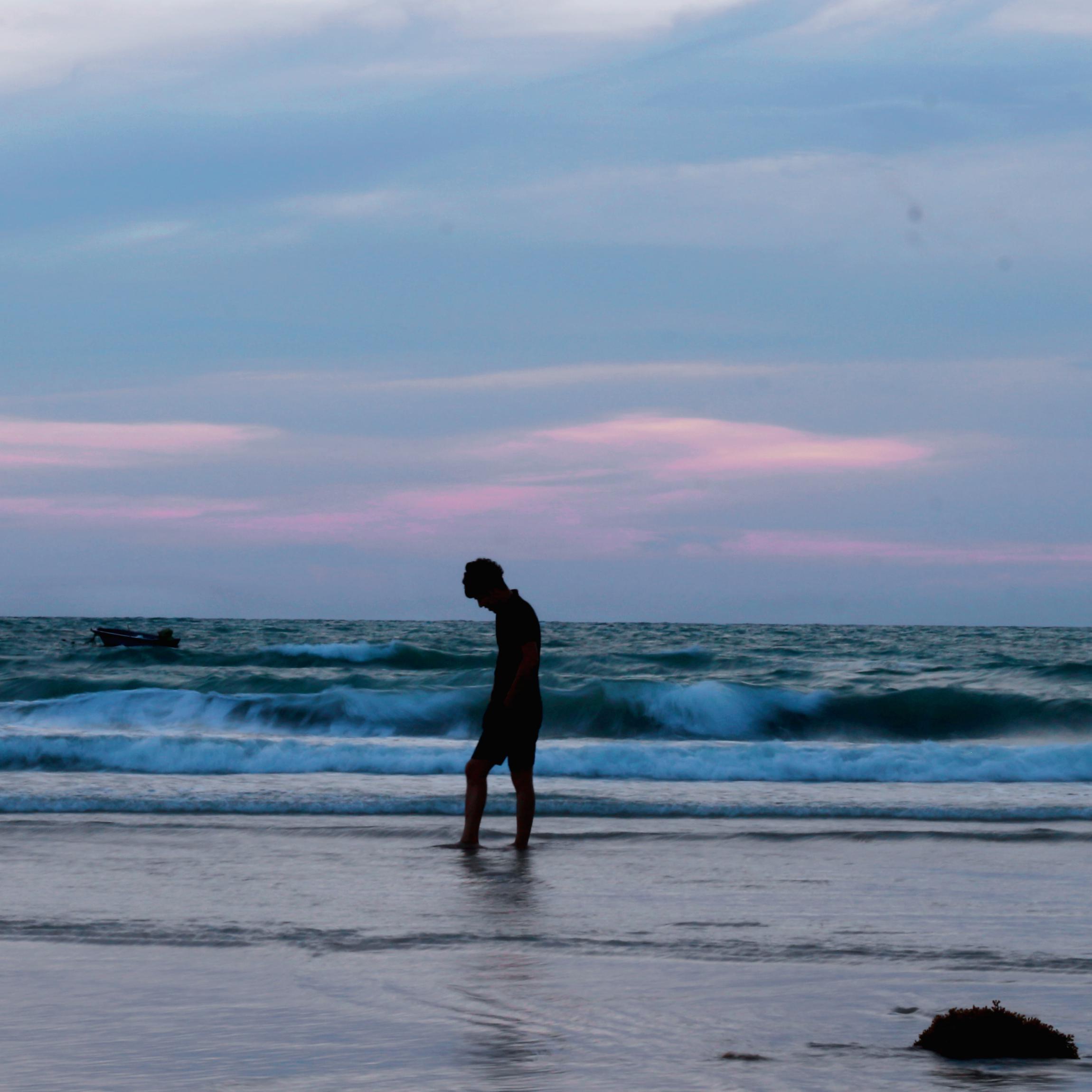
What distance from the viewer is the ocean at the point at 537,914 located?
13.0 feet

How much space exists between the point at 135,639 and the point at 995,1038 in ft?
122

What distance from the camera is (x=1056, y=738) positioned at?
62.9 ft

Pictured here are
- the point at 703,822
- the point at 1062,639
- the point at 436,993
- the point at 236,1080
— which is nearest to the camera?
the point at 236,1080

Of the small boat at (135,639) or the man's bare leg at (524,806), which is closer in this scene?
the man's bare leg at (524,806)

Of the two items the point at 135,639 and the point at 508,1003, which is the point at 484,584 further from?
the point at 135,639

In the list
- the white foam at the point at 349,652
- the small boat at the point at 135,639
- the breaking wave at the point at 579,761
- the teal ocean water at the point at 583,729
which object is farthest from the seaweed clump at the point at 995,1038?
the small boat at the point at 135,639

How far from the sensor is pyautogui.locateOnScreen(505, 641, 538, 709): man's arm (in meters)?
8.09

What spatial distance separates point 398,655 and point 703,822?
78.0 ft

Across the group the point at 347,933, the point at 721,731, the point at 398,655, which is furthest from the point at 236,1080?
the point at 398,655

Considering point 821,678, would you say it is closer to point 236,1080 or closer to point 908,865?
point 908,865

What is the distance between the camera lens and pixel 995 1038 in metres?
3.99

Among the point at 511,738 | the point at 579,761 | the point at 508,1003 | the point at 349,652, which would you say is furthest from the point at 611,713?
the point at 349,652

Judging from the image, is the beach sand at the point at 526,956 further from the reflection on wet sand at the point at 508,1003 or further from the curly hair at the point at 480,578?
the curly hair at the point at 480,578

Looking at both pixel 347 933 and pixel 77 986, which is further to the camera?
pixel 347 933
